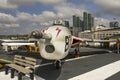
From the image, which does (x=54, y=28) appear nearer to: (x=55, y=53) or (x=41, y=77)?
(x=55, y=53)

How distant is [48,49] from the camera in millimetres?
10930

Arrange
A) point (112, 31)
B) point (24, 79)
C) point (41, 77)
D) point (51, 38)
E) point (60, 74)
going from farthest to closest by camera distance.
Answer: point (112, 31)
point (60, 74)
point (41, 77)
point (24, 79)
point (51, 38)

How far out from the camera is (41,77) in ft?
41.2

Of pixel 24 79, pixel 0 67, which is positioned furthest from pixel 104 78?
pixel 0 67

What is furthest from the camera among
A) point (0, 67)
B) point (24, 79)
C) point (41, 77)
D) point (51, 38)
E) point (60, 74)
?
point (0, 67)

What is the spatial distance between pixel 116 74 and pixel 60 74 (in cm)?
384

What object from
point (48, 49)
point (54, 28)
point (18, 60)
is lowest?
point (18, 60)

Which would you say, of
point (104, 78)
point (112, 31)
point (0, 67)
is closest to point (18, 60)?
point (0, 67)

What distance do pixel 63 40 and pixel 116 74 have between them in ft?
15.7

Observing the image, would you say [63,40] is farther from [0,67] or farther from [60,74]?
[0,67]

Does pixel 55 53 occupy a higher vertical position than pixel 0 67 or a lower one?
higher

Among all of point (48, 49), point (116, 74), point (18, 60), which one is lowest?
point (116, 74)

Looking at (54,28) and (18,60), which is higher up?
(54,28)

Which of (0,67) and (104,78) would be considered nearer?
(104,78)
